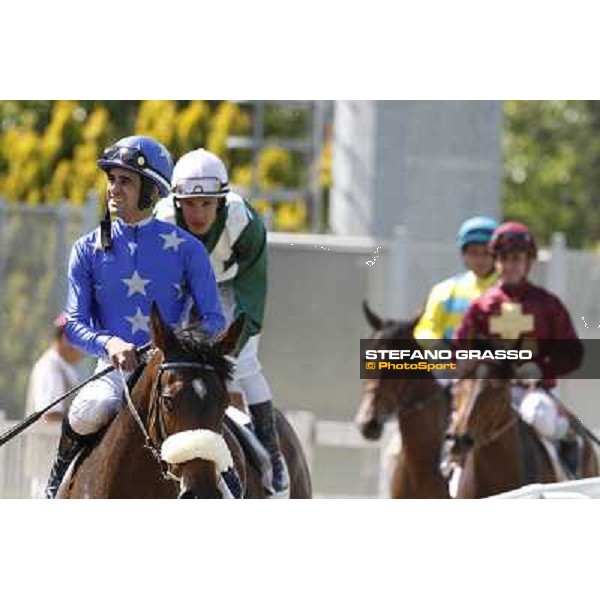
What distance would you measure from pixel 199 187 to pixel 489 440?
8.84ft

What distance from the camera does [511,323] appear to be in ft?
35.7

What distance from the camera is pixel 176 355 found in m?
7.39

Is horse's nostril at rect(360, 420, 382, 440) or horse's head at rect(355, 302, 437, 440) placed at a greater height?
horse's head at rect(355, 302, 437, 440)

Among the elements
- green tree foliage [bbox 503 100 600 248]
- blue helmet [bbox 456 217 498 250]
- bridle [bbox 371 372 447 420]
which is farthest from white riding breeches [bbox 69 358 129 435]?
green tree foliage [bbox 503 100 600 248]

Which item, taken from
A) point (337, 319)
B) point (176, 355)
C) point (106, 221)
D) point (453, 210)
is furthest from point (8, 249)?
point (176, 355)

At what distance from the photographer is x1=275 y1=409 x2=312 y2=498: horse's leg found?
934cm

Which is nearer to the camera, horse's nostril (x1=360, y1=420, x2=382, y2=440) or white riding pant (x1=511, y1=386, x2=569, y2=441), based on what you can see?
white riding pant (x1=511, y1=386, x2=569, y2=441)

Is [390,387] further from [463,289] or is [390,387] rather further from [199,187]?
[199,187]

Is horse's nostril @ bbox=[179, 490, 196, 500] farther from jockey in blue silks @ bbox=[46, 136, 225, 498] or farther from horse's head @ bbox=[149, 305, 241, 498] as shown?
jockey in blue silks @ bbox=[46, 136, 225, 498]

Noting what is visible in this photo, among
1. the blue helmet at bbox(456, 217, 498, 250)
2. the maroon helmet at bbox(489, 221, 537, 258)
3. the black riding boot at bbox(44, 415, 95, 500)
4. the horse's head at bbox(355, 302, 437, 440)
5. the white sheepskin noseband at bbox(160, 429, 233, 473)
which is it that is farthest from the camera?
the blue helmet at bbox(456, 217, 498, 250)

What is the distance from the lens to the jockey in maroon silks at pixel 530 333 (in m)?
10.9

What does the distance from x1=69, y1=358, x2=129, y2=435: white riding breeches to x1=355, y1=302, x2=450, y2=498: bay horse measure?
327 cm

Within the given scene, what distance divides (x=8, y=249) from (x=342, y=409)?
2.29 m
